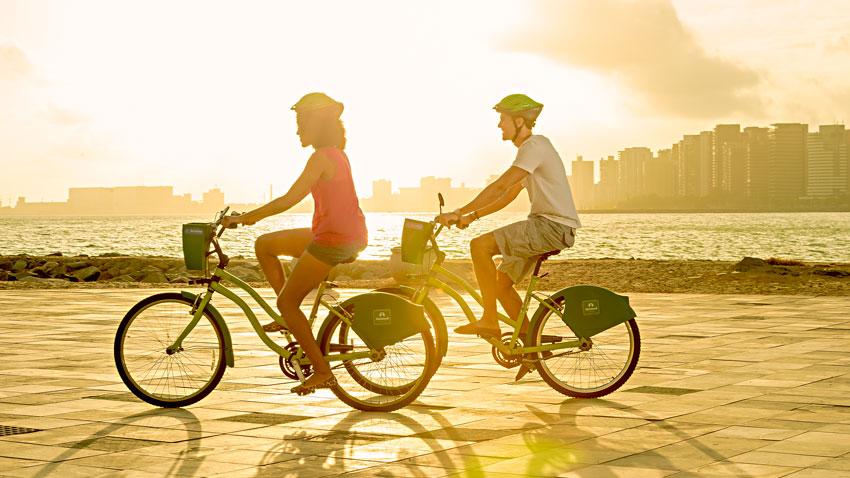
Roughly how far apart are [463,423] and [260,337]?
1.51 meters

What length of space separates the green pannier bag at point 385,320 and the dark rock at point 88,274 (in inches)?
1153

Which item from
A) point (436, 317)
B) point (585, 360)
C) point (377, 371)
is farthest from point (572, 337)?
point (377, 371)

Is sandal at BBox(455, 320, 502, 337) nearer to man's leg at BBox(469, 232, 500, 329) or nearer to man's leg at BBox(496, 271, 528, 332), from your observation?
man's leg at BBox(469, 232, 500, 329)

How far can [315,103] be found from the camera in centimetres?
680

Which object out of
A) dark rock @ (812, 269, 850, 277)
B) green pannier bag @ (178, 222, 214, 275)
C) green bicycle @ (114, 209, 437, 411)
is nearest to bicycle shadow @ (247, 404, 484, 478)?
green bicycle @ (114, 209, 437, 411)

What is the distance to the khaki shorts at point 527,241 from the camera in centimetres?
717

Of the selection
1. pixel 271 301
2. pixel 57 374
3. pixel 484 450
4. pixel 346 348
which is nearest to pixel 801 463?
pixel 484 450

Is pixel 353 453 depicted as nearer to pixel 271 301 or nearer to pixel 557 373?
pixel 557 373

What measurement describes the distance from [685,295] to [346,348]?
13388 mm

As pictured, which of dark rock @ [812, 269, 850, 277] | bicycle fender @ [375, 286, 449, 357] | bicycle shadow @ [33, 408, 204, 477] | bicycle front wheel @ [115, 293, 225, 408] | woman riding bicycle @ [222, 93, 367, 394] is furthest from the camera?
dark rock @ [812, 269, 850, 277]

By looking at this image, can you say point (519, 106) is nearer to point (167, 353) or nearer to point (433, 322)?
point (433, 322)

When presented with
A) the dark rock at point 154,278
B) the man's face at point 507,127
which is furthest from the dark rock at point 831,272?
the man's face at point 507,127

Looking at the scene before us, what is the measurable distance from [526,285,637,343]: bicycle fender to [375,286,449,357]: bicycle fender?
736 millimetres

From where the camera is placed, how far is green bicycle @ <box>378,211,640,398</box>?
7.27 m
